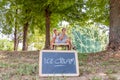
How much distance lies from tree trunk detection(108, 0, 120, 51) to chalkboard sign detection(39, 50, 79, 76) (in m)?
3.02

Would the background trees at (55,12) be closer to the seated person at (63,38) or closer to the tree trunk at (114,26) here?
the seated person at (63,38)

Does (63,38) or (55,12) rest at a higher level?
(55,12)

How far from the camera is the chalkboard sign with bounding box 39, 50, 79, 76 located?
4.64m

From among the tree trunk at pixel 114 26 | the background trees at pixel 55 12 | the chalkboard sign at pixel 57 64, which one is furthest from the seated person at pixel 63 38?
the chalkboard sign at pixel 57 64

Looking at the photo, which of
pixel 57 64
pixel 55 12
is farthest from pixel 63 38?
pixel 55 12

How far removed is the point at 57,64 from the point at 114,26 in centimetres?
354

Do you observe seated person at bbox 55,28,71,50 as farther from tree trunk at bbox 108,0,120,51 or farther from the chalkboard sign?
the chalkboard sign

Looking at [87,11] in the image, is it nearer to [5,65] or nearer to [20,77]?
[5,65]

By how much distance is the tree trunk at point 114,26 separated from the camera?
7570 millimetres

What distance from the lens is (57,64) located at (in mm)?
4711

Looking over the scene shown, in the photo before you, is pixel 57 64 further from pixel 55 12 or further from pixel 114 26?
pixel 55 12

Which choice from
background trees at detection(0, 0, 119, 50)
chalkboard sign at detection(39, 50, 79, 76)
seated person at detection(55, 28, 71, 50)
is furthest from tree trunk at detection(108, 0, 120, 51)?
chalkboard sign at detection(39, 50, 79, 76)

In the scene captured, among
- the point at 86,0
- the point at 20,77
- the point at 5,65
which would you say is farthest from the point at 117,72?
the point at 86,0

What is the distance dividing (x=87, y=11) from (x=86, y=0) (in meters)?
0.73
